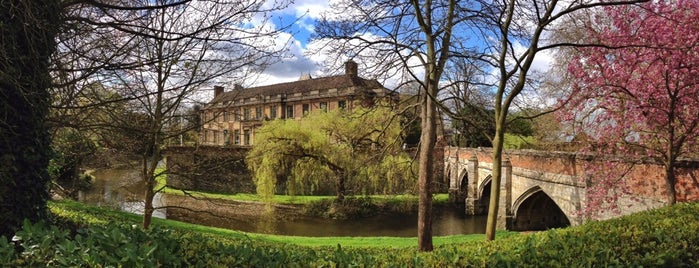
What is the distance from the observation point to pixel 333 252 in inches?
153

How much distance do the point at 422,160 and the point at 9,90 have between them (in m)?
7.07

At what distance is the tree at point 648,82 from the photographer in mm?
7277

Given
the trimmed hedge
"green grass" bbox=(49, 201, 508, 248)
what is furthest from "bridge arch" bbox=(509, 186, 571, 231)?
the trimmed hedge

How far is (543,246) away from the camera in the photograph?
392 cm

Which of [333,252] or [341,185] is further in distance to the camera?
[341,185]

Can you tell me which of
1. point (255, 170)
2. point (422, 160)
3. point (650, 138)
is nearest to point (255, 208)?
point (255, 170)

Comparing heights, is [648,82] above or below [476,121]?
above

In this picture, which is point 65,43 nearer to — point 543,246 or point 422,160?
point 543,246

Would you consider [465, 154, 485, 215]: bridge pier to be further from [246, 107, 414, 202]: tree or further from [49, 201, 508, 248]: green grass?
[49, 201, 508, 248]: green grass

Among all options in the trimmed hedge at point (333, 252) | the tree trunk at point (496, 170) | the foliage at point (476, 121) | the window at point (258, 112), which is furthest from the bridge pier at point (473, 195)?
the window at point (258, 112)

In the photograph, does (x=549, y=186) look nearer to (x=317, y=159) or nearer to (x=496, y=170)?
(x=496, y=170)

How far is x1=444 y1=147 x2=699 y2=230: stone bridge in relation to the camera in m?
9.96

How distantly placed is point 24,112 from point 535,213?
20.9 meters

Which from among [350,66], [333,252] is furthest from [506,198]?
[333,252]
